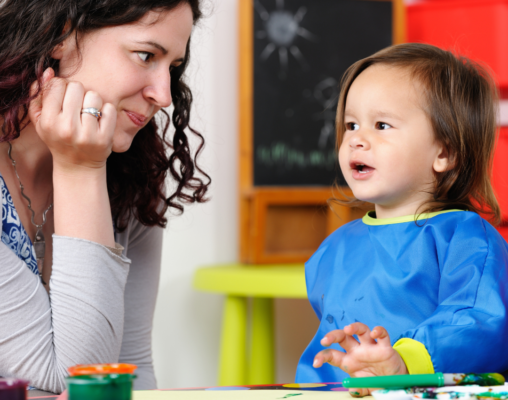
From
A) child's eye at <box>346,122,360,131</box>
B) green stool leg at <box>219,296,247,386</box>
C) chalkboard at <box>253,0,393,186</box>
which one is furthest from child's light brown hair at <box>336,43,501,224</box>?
chalkboard at <box>253,0,393,186</box>

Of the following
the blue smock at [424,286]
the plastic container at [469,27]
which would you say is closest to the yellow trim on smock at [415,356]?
the blue smock at [424,286]

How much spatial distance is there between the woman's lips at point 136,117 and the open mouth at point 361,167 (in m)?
0.36

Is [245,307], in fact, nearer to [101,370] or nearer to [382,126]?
[382,126]

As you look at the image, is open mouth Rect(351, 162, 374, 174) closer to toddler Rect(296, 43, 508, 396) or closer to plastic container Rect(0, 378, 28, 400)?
toddler Rect(296, 43, 508, 396)

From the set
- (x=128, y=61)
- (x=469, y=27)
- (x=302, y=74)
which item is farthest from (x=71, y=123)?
(x=469, y=27)

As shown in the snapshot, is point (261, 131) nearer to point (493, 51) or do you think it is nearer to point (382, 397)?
point (493, 51)

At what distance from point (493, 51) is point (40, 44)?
189cm

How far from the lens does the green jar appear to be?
0.44 m

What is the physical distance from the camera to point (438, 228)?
Result: 2.82 feet

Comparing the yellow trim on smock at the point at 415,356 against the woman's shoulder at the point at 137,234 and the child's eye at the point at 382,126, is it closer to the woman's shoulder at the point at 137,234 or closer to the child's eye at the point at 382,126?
the child's eye at the point at 382,126

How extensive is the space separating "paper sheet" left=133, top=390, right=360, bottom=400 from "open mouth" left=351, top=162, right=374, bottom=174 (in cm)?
39

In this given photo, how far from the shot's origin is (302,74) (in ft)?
7.65

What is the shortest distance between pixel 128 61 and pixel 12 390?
607 millimetres

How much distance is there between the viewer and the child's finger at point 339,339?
1.94 ft
